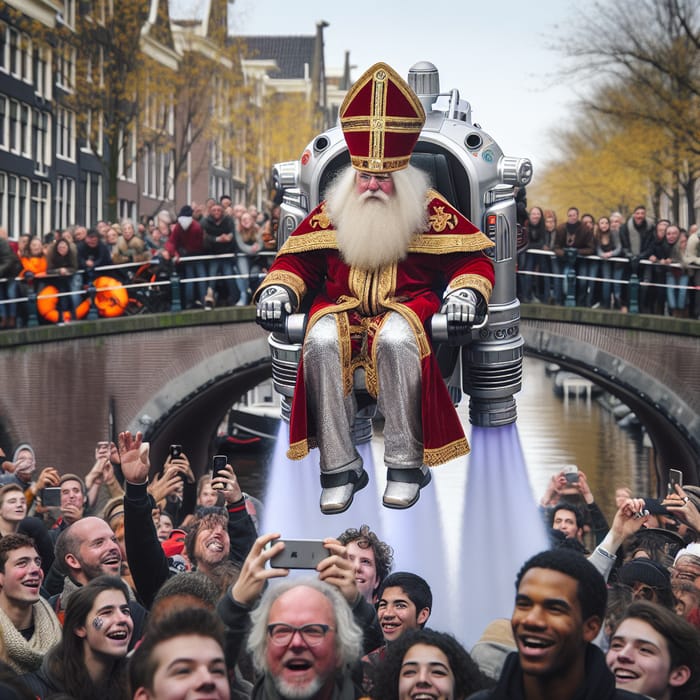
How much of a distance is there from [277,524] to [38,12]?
24309mm

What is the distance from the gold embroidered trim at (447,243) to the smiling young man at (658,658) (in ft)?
8.43

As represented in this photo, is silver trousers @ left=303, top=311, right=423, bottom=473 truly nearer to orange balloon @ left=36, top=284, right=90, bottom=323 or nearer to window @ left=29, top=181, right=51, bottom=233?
orange balloon @ left=36, top=284, right=90, bottom=323

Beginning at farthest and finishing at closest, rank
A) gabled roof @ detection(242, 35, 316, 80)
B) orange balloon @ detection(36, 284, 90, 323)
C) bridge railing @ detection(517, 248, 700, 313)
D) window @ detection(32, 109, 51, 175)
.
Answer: gabled roof @ detection(242, 35, 316, 80) < window @ detection(32, 109, 51, 175) < orange balloon @ detection(36, 284, 90, 323) < bridge railing @ detection(517, 248, 700, 313)

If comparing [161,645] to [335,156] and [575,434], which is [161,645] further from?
[575,434]

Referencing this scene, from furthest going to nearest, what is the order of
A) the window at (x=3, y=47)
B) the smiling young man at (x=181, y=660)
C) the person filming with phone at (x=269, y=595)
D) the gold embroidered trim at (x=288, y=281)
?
1. the window at (x=3, y=47)
2. the gold embroidered trim at (x=288, y=281)
3. the person filming with phone at (x=269, y=595)
4. the smiling young man at (x=181, y=660)

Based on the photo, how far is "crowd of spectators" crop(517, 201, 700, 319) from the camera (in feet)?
57.6

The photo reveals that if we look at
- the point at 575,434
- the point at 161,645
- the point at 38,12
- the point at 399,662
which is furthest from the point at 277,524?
the point at 575,434

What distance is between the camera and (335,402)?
724cm

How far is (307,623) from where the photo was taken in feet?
16.4

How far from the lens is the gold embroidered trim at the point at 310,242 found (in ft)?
25.2

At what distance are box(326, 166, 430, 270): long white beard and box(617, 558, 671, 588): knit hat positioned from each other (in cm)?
185

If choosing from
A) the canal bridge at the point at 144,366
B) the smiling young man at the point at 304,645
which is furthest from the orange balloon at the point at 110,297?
the smiling young man at the point at 304,645

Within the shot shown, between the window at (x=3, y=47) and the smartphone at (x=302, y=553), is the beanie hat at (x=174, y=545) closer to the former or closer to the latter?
the smartphone at (x=302, y=553)

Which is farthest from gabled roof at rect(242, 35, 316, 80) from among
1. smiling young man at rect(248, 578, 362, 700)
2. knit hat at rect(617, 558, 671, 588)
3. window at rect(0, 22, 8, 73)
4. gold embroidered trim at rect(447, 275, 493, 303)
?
→ smiling young man at rect(248, 578, 362, 700)
